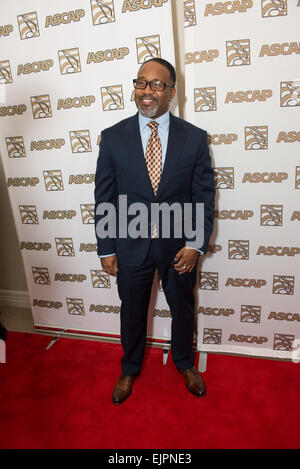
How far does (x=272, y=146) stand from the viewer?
6.19 ft

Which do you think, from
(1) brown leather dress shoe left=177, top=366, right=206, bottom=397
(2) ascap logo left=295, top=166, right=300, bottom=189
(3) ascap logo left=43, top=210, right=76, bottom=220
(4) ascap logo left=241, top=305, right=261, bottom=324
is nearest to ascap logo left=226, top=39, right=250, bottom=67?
(2) ascap logo left=295, top=166, right=300, bottom=189

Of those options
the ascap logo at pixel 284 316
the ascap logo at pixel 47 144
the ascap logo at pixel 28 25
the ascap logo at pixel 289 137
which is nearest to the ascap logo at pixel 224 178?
the ascap logo at pixel 289 137

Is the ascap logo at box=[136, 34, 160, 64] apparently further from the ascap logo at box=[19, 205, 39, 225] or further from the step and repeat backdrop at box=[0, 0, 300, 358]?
the ascap logo at box=[19, 205, 39, 225]

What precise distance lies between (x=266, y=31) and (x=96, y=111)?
100 centimetres

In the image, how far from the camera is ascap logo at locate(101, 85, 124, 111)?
196 cm

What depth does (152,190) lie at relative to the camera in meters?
1.69

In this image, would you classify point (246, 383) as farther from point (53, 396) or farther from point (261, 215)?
point (53, 396)

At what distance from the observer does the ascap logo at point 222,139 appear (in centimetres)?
191

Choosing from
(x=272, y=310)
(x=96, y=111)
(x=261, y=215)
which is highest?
(x=96, y=111)

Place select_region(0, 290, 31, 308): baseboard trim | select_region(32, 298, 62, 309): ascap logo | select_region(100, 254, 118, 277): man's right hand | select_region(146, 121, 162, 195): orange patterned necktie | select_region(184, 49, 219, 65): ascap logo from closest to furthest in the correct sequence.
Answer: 1. select_region(146, 121, 162, 195): orange patterned necktie
2. select_region(184, 49, 219, 65): ascap logo
3. select_region(100, 254, 118, 277): man's right hand
4. select_region(32, 298, 62, 309): ascap logo
5. select_region(0, 290, 31, 308): baseboard trim

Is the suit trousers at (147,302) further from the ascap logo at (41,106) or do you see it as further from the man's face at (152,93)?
the ascap logo at (41,106)

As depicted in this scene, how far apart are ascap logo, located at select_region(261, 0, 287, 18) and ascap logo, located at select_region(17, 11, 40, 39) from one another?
1253 millimetres
